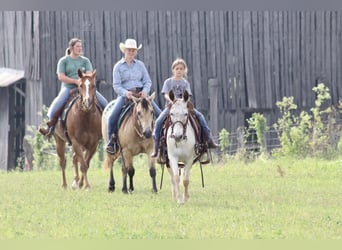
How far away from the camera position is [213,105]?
31.0 meters

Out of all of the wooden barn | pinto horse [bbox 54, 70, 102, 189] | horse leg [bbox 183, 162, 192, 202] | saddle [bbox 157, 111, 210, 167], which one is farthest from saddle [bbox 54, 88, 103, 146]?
the wooden barn

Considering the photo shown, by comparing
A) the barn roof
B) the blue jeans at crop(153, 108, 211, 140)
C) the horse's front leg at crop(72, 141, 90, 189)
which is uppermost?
the barn roof

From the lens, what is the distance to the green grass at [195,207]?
526 inches

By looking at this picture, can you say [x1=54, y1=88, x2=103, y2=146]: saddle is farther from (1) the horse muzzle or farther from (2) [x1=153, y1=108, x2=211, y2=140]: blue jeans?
(2) [x1=153, y1=108, x2=211, y2=140]: blue jeans

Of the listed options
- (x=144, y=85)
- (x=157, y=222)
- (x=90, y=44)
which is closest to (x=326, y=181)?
(x=144, y=85)

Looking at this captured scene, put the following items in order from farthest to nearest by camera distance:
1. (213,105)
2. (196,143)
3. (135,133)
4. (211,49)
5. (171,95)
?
(211,49), (213,105), (135,133), (196,143), (171,95)

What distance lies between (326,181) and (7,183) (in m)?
5.47

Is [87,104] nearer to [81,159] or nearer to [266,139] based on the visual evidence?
[81,159]

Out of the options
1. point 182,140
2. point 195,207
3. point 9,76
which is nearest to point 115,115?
point 182,140

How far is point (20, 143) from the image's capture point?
1323 inches

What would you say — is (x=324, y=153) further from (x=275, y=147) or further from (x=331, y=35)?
(x=331, y=35)

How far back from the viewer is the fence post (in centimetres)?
3070

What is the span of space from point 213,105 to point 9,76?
5285 millimetres

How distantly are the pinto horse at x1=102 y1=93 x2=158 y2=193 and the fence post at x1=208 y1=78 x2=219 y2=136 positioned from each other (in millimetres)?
11221
